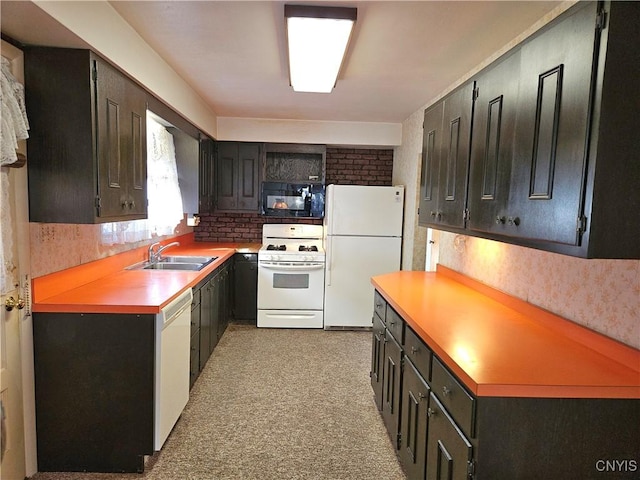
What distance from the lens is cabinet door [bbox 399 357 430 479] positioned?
1863 millimetres

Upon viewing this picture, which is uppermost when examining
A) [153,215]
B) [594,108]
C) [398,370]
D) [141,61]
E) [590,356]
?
[141,61]

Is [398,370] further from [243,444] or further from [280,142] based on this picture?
[280,142]

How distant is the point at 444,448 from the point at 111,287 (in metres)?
2.16

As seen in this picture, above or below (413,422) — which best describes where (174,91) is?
above

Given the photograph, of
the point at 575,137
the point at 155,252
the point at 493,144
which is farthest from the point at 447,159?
the point at 155,252

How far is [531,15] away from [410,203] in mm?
2462

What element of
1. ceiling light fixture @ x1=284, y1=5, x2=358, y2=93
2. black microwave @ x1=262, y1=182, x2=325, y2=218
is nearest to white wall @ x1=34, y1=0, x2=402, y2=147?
black microwave @ x1=262, y1=182, x2=325, y2=218

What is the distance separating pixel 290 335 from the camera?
4.55 metres

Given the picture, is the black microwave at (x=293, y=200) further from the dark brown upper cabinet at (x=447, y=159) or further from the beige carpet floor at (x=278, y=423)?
the dark brown upper cabinet at (x=447, y=159)

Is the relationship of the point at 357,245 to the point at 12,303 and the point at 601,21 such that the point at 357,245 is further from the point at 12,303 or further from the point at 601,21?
the point at 601,21

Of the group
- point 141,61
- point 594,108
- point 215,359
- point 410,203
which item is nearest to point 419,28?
point 594,108

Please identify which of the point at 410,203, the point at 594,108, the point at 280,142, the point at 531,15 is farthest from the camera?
the point at 280,142

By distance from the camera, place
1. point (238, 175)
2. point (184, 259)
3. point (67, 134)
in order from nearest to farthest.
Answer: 1. point (67, 134)
2. point (184, 259)
3. point (238, 175)

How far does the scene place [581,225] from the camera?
1.29 metres
